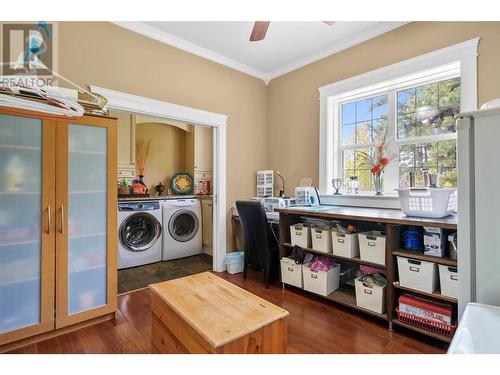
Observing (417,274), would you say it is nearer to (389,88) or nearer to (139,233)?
(389,88)

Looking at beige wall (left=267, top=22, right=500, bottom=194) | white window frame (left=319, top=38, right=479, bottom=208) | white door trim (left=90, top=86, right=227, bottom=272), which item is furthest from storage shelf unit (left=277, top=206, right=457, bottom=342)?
white door trim (left=90, top=86, right=227, bottom=272)

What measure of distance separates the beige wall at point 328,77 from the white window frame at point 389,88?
71 millimetres

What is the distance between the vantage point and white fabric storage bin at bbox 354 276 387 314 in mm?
2059

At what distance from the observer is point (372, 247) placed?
2.13 metres

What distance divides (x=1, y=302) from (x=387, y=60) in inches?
150

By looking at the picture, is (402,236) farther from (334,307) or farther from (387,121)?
(387,121)

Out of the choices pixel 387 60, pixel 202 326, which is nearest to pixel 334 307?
pixel 202 326

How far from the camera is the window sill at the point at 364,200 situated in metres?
2.55

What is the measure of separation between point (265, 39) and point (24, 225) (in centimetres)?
281

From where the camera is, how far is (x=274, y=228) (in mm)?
3113

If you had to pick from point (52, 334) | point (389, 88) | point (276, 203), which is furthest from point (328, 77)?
point (52, 334)

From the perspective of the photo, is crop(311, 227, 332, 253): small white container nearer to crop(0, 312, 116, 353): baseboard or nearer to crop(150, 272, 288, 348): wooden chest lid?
crop(150, 272, 288, 348): wooden chest lid

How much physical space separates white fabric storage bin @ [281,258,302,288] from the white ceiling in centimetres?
242

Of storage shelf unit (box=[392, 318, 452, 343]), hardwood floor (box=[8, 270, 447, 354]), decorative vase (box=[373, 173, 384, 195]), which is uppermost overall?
decorative vase (box=[373, 173, 384, 195])
